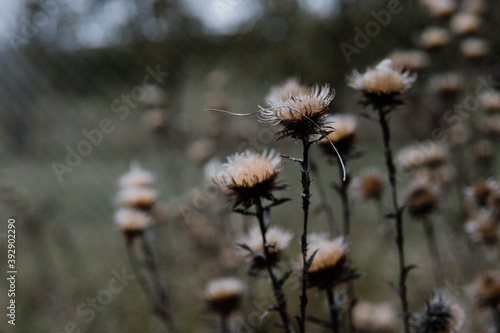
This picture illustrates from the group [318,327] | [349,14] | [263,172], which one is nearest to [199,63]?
[349,14]

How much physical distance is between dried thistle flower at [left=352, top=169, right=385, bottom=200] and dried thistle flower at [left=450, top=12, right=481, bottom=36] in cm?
102

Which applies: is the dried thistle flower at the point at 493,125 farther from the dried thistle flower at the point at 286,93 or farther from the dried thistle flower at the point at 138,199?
the dried thistle flower at the point at 138,199

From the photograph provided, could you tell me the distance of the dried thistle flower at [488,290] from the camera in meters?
1.33

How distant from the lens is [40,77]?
748 centimetres

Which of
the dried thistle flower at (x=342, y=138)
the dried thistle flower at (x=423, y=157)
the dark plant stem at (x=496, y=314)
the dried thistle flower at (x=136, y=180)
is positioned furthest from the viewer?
the dried thistle flower at (x=423, y=157)

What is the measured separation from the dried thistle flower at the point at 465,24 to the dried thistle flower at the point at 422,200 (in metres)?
1.04

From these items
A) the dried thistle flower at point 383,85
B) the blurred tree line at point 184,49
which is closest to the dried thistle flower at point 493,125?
the dried thistle flower at point 383,85

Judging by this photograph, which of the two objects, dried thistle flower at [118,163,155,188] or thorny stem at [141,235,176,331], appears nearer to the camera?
thorny stem at [141,235,176,331]

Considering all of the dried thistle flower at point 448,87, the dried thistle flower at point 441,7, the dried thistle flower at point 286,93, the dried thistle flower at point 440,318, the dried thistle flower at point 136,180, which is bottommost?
the dried thistle flower at point 440,318

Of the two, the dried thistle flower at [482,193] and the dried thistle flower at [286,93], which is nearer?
the dried thistle flower at [286,93]

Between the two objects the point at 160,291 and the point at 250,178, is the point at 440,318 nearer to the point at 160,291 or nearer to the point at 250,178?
the point at 250,178

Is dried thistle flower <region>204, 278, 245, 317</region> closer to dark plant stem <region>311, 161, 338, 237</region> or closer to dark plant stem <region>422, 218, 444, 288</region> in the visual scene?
dark plant stem <region>311, 161, 338, 237</region>

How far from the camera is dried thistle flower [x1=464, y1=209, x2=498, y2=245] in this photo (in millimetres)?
1547

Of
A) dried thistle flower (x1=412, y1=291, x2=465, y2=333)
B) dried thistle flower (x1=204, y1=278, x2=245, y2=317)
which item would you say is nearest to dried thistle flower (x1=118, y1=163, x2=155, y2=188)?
dried thistle flower (x1=204, y1=278, x2=245, y2=317)
